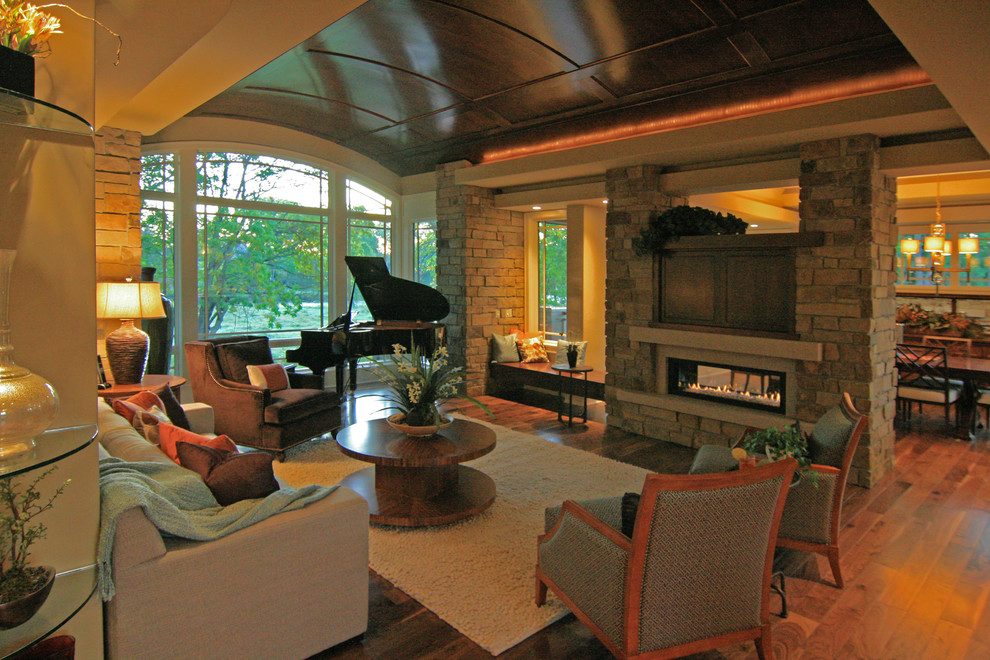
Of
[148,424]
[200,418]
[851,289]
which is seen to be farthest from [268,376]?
[851,289]

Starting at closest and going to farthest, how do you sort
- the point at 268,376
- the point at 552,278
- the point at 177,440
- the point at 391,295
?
1. the point at 177,440
2. the point at 268,376
3. the point at 391,295
4. the point at 552,278

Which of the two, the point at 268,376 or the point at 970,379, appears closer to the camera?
the point at 268,376

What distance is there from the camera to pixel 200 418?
4.86 m

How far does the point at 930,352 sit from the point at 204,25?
7.22 m

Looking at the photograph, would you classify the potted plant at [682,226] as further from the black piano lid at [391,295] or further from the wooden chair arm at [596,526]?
the wooden chair arm at [596,526]

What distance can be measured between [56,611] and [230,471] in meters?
1.06

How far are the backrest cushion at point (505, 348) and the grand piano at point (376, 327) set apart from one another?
3.11 ft

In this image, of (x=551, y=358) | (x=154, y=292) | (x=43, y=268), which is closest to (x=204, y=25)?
(x=43, y=268)

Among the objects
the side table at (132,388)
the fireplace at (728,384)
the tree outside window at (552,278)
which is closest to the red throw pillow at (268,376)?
the side table at (132,388)

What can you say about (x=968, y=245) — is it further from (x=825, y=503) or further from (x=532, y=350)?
(x=825, y=503)

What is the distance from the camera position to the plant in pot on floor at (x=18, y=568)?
4.71 feet

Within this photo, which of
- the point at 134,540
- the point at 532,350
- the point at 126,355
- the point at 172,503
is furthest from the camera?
the point at 532,350

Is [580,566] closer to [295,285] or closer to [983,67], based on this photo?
[983,67]

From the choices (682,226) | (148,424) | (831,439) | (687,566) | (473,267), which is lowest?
(687,566)
